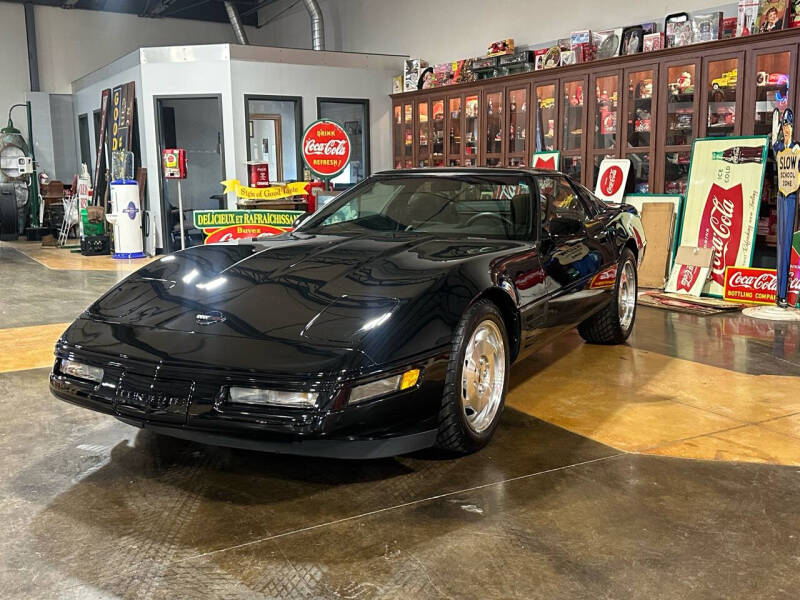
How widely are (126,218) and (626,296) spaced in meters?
7.67

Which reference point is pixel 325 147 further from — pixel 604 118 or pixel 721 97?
pixel 721 97

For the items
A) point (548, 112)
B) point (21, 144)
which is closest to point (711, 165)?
point (548, 112)

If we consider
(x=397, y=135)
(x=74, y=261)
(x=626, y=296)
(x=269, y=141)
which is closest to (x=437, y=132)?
(x=397, y=135)

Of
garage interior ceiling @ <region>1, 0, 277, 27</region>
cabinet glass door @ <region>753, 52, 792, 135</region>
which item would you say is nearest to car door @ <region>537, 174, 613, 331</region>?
cabinet glass door @ <region>753, 52, 792, 135</region>

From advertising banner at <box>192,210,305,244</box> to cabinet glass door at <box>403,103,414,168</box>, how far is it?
518 cm

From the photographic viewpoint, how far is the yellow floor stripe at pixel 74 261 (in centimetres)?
932

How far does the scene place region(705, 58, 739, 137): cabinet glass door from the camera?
22.4ft

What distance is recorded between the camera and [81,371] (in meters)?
2.63

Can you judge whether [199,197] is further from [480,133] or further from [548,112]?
[548,112]

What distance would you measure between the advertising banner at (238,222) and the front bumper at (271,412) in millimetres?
3668

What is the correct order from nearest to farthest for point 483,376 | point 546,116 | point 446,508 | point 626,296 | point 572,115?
1. point 446,508
2. point 483,376
3. point 626,296
4. point 572,115
5. point 546,116

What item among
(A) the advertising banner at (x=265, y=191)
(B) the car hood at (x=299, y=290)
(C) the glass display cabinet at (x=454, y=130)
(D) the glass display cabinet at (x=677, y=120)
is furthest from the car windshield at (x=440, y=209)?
(C) the glass display cabinet at (x=454, y=130)

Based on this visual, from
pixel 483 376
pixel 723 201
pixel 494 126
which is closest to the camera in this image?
pixel 483 376

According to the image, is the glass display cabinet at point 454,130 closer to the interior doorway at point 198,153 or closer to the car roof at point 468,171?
the interior doorway at point 198,153
